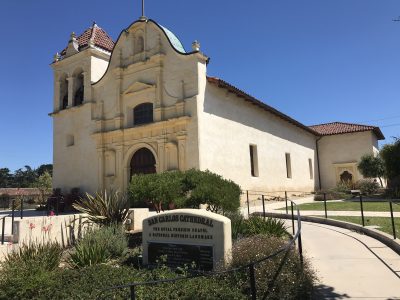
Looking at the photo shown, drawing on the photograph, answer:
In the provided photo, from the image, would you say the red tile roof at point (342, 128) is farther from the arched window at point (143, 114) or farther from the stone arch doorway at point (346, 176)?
the arched window at point (143, 114)

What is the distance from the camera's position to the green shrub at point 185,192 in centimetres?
1180

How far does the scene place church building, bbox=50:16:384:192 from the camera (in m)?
19.8

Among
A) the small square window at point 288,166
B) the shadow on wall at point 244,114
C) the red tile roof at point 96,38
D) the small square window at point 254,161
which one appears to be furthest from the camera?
the small square window at point 288,166

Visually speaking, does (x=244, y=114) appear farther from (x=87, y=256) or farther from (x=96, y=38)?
(x=87, y=256)

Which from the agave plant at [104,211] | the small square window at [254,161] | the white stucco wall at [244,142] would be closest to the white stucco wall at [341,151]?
the white stucco wall at [244,142]

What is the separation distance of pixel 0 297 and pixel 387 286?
238 inches

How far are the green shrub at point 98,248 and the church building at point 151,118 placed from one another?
10.5 meters

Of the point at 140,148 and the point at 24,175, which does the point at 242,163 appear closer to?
the point at 140,148

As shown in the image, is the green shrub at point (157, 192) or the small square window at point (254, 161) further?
the small square window at point (254, 161)

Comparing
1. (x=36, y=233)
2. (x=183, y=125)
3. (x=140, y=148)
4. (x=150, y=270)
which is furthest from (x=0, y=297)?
(x=140, y=148)

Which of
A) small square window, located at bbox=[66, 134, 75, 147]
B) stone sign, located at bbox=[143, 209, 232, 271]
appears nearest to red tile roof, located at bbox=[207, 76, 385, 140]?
small square window, located at bbox=[66, 134, 75, 147]

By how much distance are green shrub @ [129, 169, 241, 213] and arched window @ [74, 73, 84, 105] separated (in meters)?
15.0

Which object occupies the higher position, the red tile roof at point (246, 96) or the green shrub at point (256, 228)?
the red tile roof at point (246, 96)

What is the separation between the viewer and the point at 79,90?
26.8 meters
